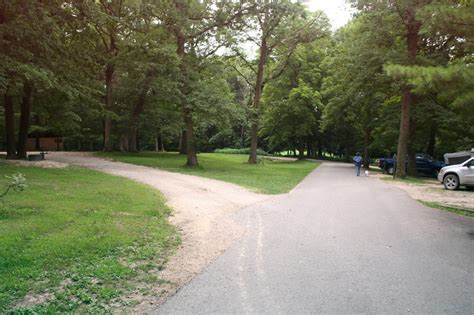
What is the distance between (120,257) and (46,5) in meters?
14.8

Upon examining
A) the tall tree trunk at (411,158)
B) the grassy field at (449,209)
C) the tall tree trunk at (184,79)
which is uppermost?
the tall tree trunk at (184,79)

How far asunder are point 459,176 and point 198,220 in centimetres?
1409

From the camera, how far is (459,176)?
17641 mm

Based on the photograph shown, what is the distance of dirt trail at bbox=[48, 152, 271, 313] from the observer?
217 inches

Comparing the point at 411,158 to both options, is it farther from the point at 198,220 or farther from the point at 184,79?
the point at 198,220

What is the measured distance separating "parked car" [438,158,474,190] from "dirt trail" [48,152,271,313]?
32.5ft

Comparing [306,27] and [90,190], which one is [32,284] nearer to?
[90,190]

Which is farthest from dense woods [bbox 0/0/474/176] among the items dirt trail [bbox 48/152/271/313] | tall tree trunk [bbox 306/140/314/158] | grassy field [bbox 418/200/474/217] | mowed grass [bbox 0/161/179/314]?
tall tree trunk [bbox 306/140/314/158]

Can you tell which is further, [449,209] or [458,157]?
[458,157]

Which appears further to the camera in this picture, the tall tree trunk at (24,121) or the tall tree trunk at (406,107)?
the tall tree trunk at (24,121)

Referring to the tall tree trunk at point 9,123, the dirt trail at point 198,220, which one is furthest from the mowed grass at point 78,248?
the tall tree trunk at point 9,123

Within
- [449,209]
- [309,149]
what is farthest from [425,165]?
[309,149]

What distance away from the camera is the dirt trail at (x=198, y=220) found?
5.51m

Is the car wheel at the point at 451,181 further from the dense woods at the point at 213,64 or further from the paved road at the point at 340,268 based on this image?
the paved road at the point at 340,268
